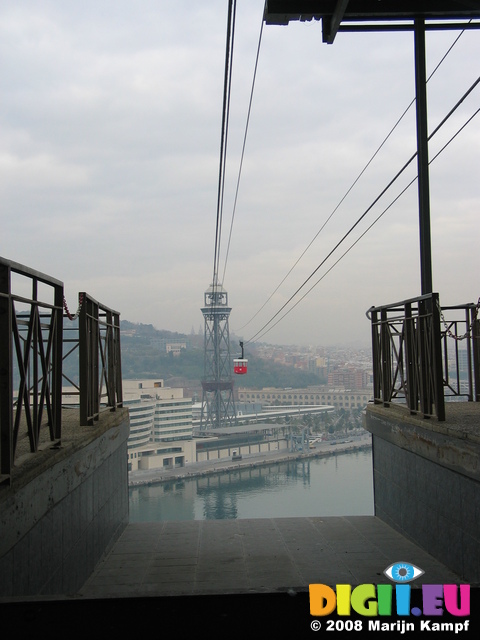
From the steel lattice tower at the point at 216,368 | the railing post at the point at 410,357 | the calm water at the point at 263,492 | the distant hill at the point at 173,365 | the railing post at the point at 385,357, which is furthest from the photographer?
the steel lattice tower at the point at 216,368

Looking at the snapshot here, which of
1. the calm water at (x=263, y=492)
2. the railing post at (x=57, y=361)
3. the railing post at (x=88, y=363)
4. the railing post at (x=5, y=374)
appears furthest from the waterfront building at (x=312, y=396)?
the railing post at (x=5, y=374)

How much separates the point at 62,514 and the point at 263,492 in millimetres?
17286

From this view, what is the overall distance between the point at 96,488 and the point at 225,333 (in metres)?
60.6

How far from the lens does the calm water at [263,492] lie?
1591 cm

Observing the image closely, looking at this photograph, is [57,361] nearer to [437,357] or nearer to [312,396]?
[437,357]

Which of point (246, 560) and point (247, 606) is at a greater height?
point (247, 606)

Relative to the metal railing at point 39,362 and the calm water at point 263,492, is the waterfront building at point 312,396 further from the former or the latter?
the metal railing at point 39,362

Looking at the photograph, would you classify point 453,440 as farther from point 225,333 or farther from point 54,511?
point 225,333

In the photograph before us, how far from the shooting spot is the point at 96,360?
562cm

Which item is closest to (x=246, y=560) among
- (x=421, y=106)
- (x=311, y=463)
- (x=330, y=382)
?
(x=421, y=106)

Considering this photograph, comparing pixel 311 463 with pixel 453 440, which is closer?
pixel 453 440

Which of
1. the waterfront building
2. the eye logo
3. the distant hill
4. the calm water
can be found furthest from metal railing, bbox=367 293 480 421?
the distant hill

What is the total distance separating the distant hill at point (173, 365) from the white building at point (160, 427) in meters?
8.61

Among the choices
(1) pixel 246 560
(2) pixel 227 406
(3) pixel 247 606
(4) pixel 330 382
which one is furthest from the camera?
(2) pixel 227 406
